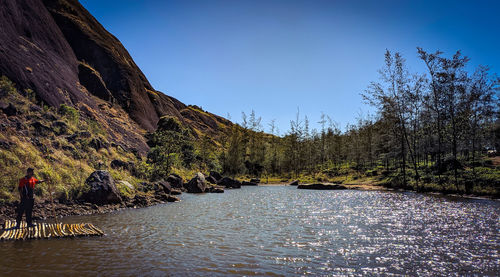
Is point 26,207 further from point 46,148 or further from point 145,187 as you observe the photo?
point 145,187

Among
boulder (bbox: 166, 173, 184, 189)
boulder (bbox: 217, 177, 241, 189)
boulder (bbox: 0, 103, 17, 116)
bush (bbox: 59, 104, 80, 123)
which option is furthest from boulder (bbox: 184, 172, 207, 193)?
boulder (bbox: 0, 103, 17, 116)

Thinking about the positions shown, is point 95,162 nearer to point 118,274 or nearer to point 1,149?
point 1,149

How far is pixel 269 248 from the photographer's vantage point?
9742mm

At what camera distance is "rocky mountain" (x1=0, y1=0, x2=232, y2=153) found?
29.3 m

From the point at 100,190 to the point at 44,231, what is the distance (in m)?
7.13

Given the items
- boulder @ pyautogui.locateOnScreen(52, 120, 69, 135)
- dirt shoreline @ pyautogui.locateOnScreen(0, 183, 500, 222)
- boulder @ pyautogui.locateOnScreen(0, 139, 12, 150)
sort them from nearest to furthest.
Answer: dirt shoreline @ pyautogui.locateOnScreen(0, 183, 500, 222)
boulder @ pyautogui.locateOnScreen(0, 139, 12, 150)
boulder @ pyautogui.locateOnScreen(52, 120, 69, 135)

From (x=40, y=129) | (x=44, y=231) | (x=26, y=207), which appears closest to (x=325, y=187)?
(x=40, y=129)

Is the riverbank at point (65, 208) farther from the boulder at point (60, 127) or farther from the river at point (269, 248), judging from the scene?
the boulder at point (60, 127)

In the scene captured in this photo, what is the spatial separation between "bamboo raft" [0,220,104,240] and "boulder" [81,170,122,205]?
5.87 metres

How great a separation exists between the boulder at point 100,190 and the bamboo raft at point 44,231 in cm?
587

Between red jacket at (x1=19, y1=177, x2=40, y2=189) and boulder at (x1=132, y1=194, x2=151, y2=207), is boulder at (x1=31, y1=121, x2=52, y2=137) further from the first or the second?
red jacket at (x1=19, y1=177, x2=40, y2=189)

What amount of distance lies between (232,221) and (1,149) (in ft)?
49.8

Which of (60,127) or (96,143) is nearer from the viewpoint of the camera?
(60,127)

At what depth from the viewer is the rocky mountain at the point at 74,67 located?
1152 inches
